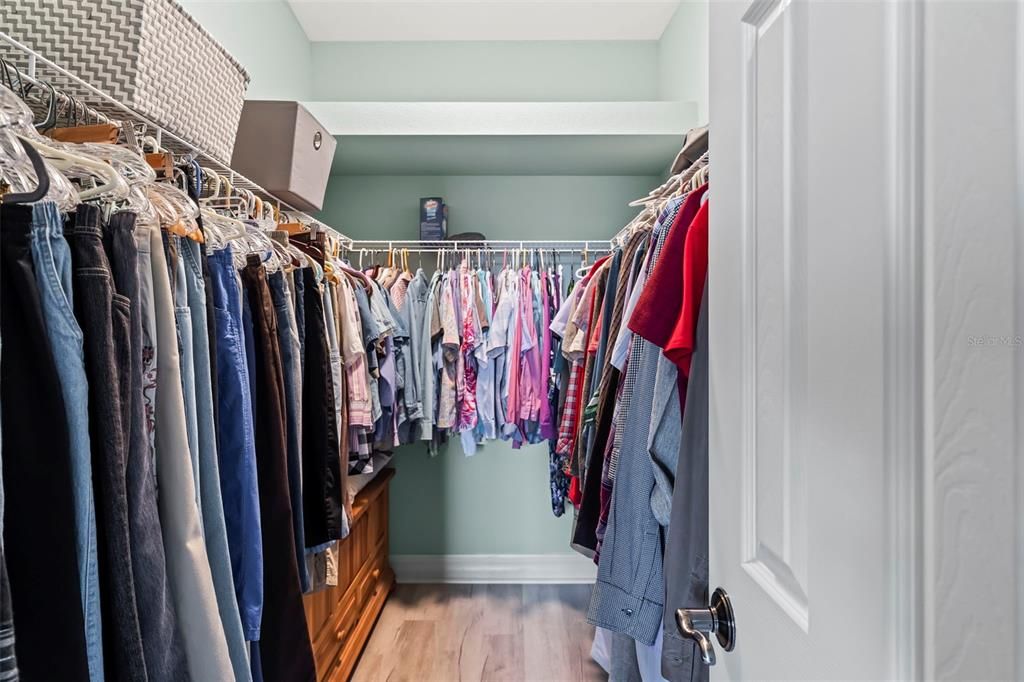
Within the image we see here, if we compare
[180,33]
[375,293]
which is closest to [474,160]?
[375,293]

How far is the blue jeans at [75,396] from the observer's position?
2.34 ft

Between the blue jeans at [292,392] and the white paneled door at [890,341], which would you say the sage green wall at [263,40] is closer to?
the blue jeans at [292,392]

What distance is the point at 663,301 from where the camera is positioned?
105cm

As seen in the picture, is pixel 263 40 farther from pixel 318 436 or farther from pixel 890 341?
pixel 890 341

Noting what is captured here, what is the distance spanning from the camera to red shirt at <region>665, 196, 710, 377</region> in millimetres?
972

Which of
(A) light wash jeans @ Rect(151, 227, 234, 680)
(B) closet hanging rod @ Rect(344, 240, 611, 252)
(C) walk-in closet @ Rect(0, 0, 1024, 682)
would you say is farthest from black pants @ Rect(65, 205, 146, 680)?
(B) closet hanging rod @ Rect(344, 240, 611, 252)

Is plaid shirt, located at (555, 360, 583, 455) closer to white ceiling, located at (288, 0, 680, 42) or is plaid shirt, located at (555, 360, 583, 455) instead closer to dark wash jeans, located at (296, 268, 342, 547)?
dark wash jeans, located at (296, 268, 342, 547)

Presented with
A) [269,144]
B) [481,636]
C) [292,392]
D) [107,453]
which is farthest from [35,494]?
[481,636]

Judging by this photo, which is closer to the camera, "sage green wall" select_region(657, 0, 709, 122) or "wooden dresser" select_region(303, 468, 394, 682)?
"wooden dresser" select_region(303, 468, 394, 682)

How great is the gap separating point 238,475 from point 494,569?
2.40 metres

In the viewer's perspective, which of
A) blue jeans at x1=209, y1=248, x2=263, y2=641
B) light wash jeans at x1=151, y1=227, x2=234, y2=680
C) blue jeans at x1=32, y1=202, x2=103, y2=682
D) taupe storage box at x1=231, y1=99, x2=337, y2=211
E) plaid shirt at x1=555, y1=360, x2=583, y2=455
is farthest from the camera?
plaid shirt at x1=555, y1=360, x2=583, y2=455

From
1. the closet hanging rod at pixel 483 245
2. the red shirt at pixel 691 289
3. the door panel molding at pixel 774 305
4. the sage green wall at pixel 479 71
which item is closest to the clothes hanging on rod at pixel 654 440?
the red shirt at pixel 691 289

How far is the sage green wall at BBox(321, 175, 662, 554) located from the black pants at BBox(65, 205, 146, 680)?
8.18 feet

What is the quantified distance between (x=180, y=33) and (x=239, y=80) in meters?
0.30
